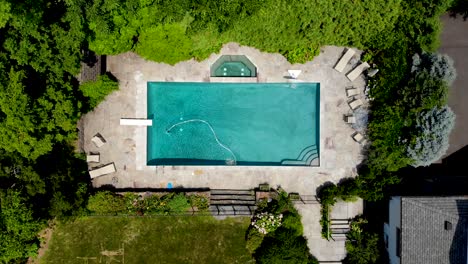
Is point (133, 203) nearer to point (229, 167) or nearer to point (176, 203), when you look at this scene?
point (176, 203)

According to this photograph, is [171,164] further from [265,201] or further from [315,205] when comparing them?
[315,205]

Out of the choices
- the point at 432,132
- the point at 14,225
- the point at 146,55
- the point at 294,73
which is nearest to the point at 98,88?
the point at 146,55

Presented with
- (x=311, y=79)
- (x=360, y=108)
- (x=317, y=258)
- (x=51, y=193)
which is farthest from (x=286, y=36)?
(x=51, y=193)

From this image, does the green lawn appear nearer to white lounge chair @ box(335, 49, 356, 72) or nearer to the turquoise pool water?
the turquoise pool water

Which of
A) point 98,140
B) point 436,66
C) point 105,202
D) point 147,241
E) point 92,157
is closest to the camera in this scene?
point 436,66

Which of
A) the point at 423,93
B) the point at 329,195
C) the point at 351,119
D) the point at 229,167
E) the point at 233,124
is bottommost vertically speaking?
the point at 329,195

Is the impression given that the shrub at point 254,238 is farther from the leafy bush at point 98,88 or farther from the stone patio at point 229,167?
the leafy bush at point 98,88
